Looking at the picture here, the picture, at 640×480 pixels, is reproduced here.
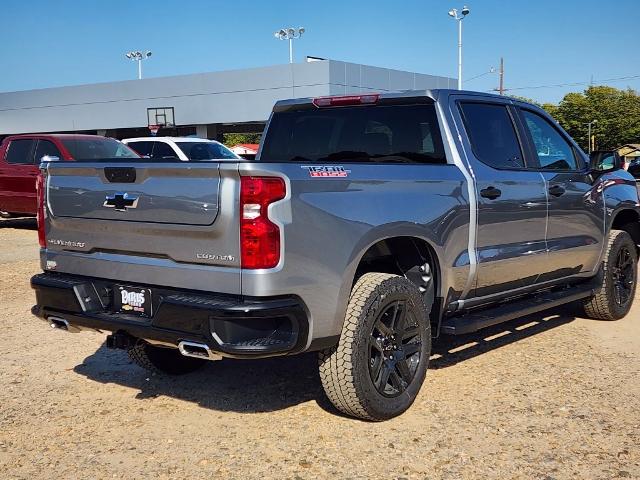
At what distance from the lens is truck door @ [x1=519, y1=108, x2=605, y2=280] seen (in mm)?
5766

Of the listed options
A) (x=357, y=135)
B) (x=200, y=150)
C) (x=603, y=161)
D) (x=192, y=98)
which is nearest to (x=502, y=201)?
(x=357, y=135)

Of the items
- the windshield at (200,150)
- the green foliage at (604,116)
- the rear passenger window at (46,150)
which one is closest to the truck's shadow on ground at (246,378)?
the rear passenger window at (46,150)

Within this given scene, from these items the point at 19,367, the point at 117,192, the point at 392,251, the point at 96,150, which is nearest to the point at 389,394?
the point at 392,251

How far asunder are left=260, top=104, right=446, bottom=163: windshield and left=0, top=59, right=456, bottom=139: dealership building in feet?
113

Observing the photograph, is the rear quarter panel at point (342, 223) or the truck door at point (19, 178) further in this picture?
the truck door at point (19, 178)

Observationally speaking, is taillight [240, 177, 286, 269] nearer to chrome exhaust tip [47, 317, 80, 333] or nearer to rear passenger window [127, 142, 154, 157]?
chrome exhaust tip [47, 317, 80, 333]

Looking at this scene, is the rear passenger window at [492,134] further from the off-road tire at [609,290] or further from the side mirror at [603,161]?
the off-road tire at [609,290]

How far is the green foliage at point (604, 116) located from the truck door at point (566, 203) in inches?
2698

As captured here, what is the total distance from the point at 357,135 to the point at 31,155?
10123mm

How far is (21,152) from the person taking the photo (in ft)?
45.5

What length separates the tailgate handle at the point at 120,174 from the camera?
157 inches

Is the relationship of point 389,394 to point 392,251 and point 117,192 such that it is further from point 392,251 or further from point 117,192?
point 117,192

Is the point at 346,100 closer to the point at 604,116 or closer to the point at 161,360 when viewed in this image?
the point at 161,360

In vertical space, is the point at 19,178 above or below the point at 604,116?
below
